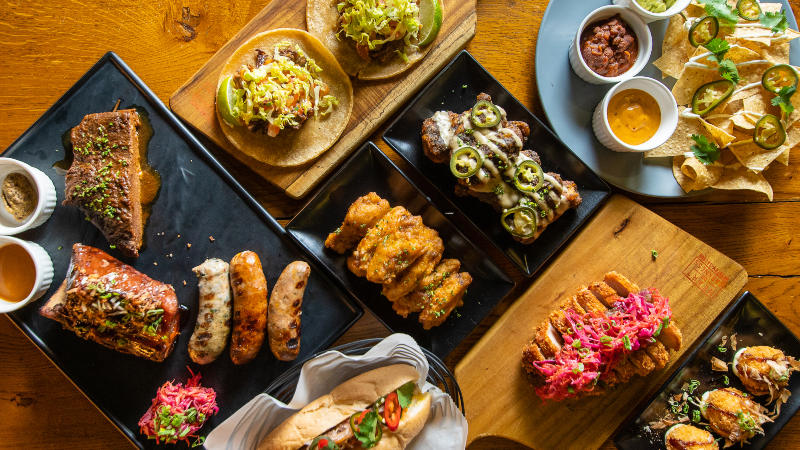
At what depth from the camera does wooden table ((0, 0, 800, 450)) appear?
145 inches

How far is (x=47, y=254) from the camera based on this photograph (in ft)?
11.4

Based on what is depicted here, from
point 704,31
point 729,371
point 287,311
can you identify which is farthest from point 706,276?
point 287,311

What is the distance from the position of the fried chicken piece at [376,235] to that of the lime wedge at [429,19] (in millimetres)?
1380

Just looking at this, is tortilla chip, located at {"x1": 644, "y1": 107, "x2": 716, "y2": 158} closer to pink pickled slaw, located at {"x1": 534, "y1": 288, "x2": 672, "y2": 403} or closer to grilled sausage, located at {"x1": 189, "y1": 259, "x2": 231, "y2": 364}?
pink pickled slaw, located at {"x1": 534, "y1": 288, "x2": 672, "y2": 403}

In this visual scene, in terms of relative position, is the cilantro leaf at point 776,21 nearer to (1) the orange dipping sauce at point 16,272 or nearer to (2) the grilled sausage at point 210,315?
(2) the grilled sausage at point 210,315

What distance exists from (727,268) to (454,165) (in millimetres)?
2404

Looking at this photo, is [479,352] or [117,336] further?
[479,352]

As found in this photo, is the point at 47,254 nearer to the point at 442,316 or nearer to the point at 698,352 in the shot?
the point at 442,316

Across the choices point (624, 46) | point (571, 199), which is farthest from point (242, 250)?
point (624, 46)

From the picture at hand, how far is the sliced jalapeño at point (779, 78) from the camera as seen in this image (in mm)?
3490

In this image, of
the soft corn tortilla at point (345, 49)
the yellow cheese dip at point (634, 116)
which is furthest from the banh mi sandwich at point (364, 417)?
the yellow cheese dip at point (634, 116)

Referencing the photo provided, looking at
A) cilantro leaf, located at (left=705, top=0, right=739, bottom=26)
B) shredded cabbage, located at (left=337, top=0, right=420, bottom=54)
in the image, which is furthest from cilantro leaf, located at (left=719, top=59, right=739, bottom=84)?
shredded cabbage, located at (left=337, top=0, right=420, bottom=54)

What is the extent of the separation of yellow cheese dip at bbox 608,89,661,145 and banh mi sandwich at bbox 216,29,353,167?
210cm

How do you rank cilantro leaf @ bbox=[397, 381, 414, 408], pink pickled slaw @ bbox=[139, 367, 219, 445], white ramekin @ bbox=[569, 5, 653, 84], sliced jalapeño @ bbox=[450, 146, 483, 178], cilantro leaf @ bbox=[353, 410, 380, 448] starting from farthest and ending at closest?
white ramekin @ bbox=[569, 5, 653, 84] < sliced jalapeño @ bbox=[450, 146, 483, 178] < pink pickled slaw @ bbox=[139, 367, 219, 445] < cilantro leaf @ bbox=[397, 381, 414, 408] < cilantro leaf @ bbox=[353, 410, 380, 448]
